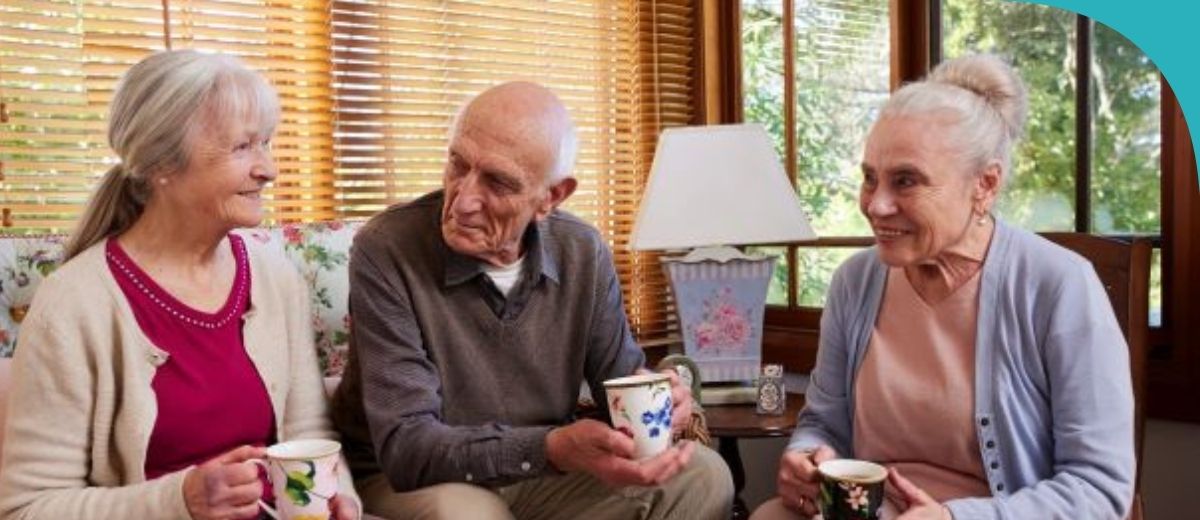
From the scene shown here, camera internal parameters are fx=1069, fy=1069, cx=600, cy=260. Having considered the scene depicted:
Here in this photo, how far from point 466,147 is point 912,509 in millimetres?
813

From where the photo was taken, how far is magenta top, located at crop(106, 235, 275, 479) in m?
1.46

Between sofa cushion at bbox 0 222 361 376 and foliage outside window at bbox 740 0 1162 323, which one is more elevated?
foliage outside window at bbox 740 0 1162 323

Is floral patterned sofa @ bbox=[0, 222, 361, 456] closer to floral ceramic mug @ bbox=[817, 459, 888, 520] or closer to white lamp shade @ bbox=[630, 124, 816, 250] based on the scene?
white lamp shade @ bbox=[630, 124, 816, 250]

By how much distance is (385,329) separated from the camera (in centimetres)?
159

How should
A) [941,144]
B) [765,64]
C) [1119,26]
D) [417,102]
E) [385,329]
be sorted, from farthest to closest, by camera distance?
1. [765,64]
2. [417,102]
3. [1119,26]
4. [385,329]
5. [941,144]

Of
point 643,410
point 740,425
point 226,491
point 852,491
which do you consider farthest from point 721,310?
point 226,491

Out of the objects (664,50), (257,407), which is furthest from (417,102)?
(257,407)

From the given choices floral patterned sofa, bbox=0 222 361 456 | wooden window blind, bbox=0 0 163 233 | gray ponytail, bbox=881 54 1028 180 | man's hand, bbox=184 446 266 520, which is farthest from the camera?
wooden window blind, bbox=0 0 163 233

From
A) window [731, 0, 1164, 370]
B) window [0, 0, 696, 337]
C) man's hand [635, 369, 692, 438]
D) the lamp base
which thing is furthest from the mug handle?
window [731, 0, 1164, 370]

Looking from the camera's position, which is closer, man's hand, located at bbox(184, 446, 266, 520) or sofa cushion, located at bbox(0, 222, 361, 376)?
man's hand, located at bbox(184, 446, 266, 520)

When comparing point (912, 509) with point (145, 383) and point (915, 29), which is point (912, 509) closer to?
point (145, 383)

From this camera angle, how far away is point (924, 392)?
1534mm

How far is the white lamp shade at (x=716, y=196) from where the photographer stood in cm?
234

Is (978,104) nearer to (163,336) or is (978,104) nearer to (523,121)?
Answer: (523,121)
